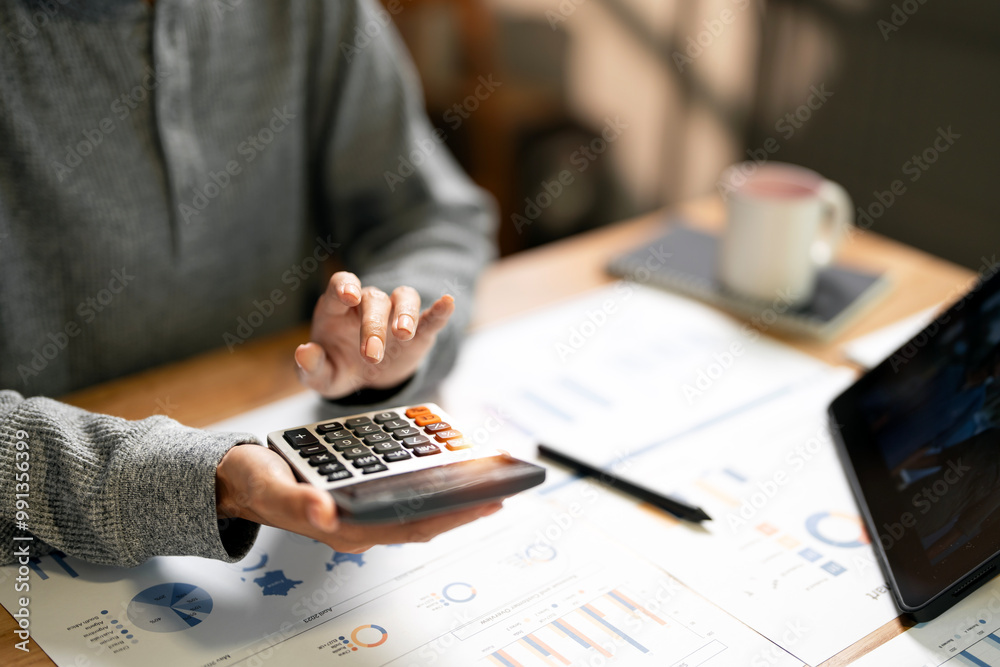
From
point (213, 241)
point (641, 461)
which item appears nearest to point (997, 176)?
point (641, 461)

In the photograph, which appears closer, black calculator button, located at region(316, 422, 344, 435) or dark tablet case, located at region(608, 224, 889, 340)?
black calculator button, located at region(316, 422, 344, 435)

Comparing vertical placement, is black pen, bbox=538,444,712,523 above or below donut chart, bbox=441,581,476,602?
above

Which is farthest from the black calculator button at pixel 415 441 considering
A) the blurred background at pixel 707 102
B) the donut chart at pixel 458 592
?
the blurred background at pixel 707 102

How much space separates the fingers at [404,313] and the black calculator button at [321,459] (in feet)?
0.41

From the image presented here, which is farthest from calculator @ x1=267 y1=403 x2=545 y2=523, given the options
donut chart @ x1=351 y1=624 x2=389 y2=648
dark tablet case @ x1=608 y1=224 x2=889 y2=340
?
dark tablet case @ x1=608 y1=224 x2=889 y2=340

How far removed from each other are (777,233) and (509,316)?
316 mm

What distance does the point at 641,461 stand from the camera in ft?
2.39

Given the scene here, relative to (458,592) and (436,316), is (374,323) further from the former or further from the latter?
(458,592)

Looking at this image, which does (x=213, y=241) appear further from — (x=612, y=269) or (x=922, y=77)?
(x=922, y=77)

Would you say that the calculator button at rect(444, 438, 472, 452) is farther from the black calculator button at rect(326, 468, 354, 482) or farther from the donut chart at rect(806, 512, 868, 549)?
the donut chart at rect(806, 512, 868, 549)

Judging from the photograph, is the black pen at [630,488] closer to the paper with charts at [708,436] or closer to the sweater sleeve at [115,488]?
the paper with charts at [708,436]

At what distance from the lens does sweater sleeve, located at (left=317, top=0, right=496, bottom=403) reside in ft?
3.18

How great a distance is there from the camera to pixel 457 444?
0.58m

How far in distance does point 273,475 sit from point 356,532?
0.07 m
